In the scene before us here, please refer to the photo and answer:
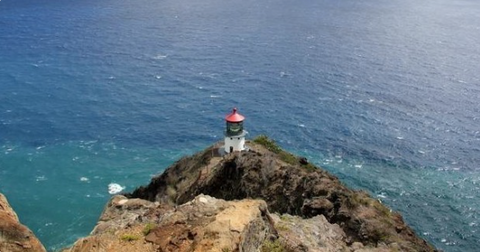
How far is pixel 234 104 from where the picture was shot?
106 m

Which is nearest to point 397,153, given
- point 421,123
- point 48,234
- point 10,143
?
point 421,123

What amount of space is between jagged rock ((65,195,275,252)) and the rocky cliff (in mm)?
48

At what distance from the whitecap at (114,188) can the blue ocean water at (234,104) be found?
1017 mm

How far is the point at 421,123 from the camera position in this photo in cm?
9775

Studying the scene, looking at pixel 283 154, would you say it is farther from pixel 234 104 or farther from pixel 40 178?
pixel 234 104

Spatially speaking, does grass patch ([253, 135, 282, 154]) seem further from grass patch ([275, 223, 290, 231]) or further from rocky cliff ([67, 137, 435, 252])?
grass patch ([275, 223, 290, 231])

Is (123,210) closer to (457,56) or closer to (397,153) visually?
(397,153)

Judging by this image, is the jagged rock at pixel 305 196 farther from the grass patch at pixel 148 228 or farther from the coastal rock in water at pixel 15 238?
the coastal rock in water at pixel 15 238

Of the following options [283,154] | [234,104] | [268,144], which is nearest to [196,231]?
[283,154]

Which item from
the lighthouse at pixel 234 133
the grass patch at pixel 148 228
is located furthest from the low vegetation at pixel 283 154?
the grass patch at pixel 148 228

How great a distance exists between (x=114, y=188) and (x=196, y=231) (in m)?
58.2

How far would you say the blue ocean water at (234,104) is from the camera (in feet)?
254

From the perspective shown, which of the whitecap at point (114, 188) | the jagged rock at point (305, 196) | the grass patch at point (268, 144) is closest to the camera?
the jagged rock at point (305, 196)

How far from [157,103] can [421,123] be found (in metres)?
56.8
